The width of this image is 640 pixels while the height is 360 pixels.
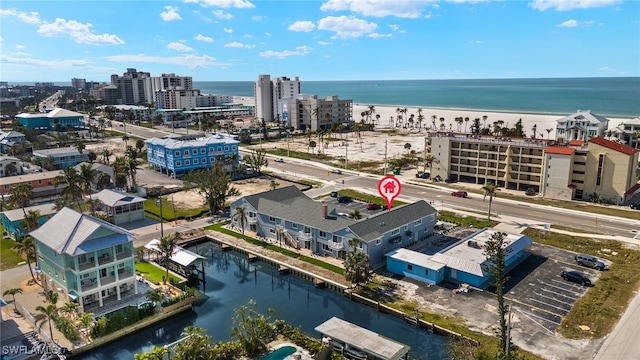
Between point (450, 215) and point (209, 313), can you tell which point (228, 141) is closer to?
point (450, 215)

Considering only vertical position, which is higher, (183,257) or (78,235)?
(78,235)

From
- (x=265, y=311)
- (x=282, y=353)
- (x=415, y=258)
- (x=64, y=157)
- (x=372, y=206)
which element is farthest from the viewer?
(x=64, y=157)

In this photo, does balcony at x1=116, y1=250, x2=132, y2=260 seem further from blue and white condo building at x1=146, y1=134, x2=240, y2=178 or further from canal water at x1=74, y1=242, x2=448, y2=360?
blue and white condo building at x1=146, y1=134, x2=240, y2=178

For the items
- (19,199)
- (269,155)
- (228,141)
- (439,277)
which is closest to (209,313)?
(439,277)

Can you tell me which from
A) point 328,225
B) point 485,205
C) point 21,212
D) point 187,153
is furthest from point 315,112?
point 21,212

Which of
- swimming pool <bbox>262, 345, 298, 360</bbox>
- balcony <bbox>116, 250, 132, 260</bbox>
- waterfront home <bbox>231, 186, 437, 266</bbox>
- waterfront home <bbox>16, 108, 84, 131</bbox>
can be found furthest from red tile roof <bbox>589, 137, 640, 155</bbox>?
waterfront home <bbox>16, 108, 84, 131</bbox>

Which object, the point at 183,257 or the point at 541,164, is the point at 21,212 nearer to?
the point at 183,257
